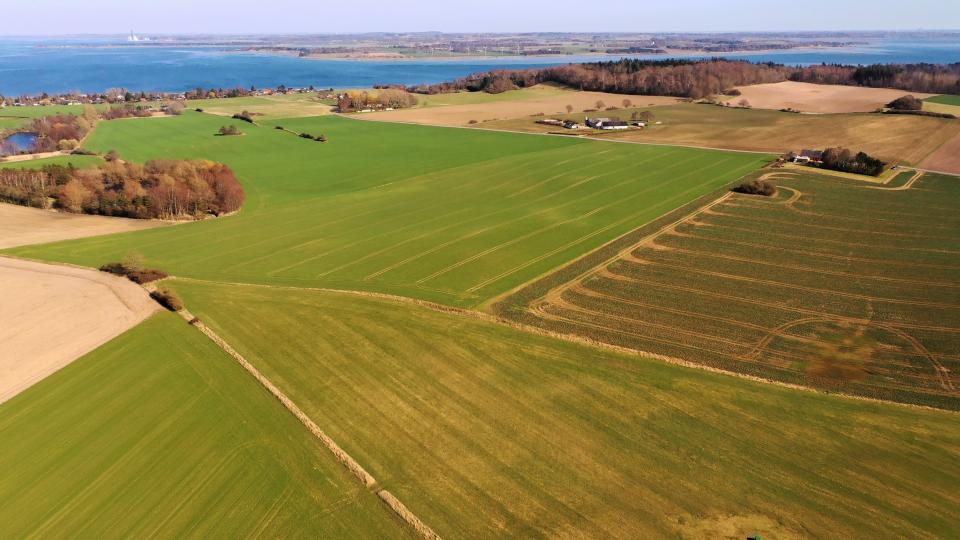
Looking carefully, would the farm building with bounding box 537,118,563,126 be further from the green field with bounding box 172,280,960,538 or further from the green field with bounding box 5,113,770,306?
the green field with bounding box 172,280,960,538

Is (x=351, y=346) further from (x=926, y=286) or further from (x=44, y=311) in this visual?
(x=926, y=286)

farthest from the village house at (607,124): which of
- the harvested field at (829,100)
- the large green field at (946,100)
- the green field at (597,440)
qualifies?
the green field at (597,440)

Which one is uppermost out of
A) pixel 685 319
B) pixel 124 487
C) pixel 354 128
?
pixel 354 128

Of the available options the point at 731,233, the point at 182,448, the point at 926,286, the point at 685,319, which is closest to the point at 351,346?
the point at 182,448

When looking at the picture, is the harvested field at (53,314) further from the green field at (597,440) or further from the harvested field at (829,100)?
the harvested field at (829,100)

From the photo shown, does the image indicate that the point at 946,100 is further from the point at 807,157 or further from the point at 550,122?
the point at 550,122

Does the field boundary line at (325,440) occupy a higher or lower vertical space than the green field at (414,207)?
lower
